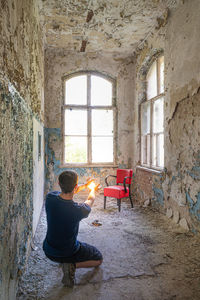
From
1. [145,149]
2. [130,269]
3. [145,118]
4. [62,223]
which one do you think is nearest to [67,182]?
[62,223]

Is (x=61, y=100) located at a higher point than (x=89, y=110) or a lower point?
higher

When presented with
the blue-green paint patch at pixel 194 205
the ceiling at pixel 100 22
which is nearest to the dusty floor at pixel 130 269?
the blue-green paint patch at pixel 194 205

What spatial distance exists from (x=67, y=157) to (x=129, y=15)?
3234 millimetres

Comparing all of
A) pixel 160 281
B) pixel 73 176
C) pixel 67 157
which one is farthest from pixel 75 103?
pixel 160 281

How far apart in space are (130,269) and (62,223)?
931mm

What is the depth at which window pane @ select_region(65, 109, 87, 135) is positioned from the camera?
17.1 ft

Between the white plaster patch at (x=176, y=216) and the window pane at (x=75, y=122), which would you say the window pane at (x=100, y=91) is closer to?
the window pane at (x=75, y=122)

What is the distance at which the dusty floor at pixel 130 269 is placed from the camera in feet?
5.82

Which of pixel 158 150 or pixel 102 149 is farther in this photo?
pixel 102 149

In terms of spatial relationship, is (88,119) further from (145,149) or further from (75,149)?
(145,149)

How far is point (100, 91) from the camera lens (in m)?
5.36

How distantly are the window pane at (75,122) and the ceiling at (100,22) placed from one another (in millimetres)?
1464

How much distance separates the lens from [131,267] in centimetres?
215

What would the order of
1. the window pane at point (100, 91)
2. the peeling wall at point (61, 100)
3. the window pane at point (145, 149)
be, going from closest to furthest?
1. the window pane at point (145, 149)
2. the peeling wall at point (61, 100)
3. the window pane at point (100, 91)
